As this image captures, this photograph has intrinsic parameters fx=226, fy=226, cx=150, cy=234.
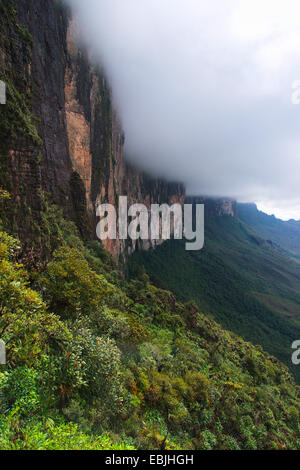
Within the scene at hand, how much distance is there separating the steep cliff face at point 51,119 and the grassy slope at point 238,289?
35163mm

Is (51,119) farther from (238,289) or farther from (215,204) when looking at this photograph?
(215,204)

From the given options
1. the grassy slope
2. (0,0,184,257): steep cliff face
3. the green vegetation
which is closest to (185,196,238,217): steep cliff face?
the grassy slope

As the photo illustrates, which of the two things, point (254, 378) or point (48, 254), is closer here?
point (48, 254)

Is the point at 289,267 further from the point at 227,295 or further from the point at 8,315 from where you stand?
the point at 8,315

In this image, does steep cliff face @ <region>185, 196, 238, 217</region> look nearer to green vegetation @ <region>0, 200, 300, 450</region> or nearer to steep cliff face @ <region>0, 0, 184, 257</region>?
steep cliff face @ <region>0, 0, 184, 257</region>

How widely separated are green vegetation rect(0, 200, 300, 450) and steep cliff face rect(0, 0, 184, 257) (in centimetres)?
500

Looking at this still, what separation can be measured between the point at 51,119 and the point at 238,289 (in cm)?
8120

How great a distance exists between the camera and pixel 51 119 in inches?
944

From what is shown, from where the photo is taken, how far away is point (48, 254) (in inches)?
541

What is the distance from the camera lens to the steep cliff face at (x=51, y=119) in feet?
41.6

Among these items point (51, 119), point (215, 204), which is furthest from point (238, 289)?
point (215, 204)

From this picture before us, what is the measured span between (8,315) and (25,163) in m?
10.0

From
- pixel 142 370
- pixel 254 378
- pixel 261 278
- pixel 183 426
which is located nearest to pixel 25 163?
pixel 142 370

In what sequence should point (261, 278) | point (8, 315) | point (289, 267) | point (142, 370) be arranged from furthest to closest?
point (289, 267), point (261, 278), point (142, 370), point (8, 315)
